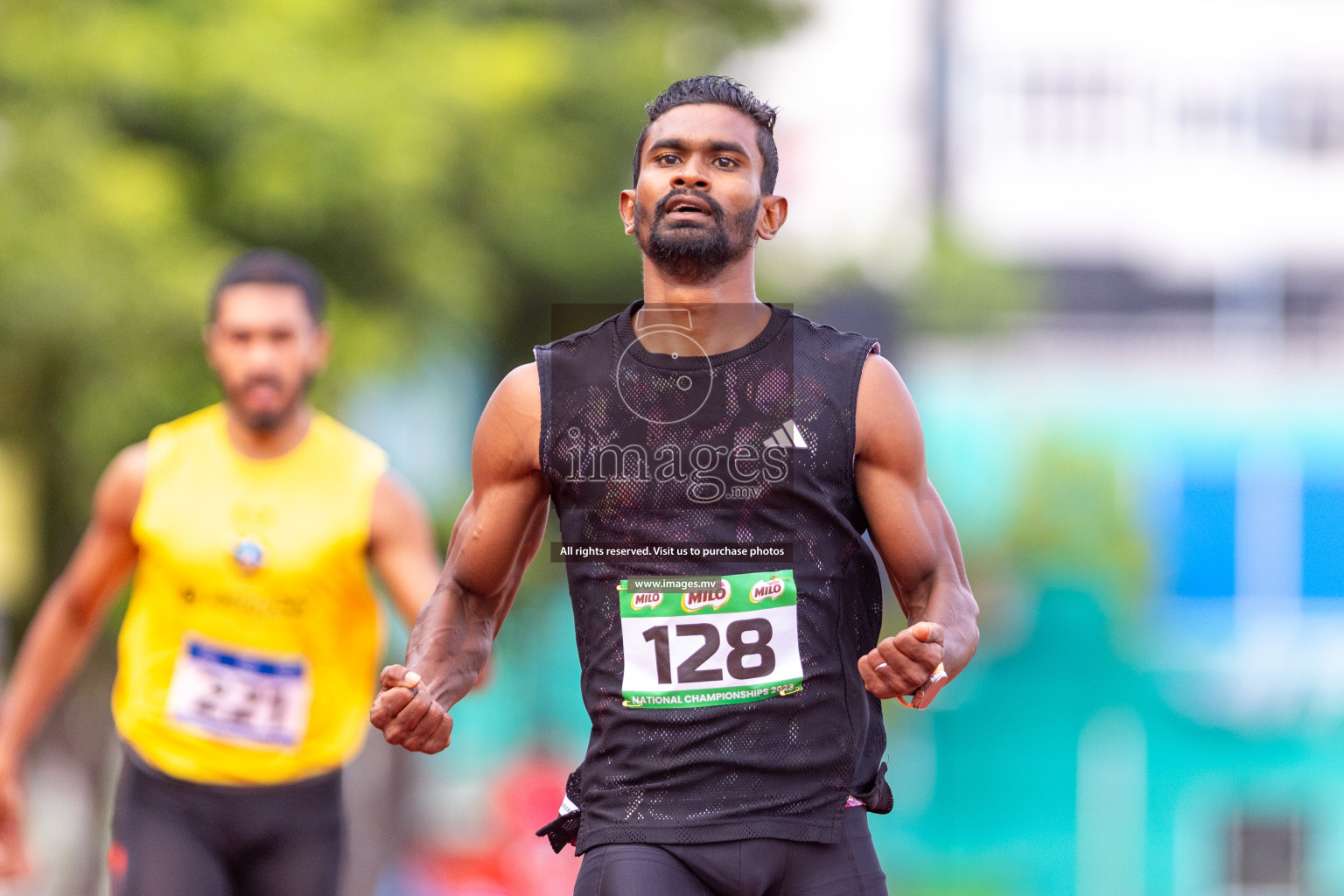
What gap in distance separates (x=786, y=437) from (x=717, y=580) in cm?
31

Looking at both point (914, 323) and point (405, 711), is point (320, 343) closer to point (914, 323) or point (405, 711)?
point (405, 711)

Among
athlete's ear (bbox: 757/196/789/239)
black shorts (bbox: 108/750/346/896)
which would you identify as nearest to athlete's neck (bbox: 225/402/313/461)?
black shorts (bbox: 108/750/346/896)

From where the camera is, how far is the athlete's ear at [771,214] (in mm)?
3576

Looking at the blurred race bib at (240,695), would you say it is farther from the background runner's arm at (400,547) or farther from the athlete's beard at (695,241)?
the athlete's beard at (695,241)

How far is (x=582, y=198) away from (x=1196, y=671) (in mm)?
13680

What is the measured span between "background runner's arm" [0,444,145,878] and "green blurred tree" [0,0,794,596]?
4.33 metres

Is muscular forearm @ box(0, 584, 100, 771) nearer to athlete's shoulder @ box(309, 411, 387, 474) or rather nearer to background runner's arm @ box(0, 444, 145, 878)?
background runner's arm @ box(0, 444, 145, 878)

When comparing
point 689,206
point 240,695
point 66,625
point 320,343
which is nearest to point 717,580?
point 689,206

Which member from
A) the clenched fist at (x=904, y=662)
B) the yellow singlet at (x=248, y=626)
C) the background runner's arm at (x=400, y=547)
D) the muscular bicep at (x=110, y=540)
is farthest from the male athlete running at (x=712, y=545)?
the muscular bicep at (x=110, y=540)

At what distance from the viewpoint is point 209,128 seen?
10453 mm

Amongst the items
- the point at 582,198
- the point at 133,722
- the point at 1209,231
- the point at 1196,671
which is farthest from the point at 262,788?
the point at 1209,231

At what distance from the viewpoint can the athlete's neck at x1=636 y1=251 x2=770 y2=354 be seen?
3.52 meters

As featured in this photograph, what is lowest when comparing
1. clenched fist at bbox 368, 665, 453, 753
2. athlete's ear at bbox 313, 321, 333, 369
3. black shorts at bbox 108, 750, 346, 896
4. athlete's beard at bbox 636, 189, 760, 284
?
black shorts at bbox 108, 750, 346, 896

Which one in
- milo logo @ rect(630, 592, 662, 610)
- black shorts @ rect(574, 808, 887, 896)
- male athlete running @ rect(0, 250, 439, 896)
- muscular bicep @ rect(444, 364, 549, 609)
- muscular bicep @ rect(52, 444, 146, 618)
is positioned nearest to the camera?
black shorts @ rect(574, 808, 887, 896)
